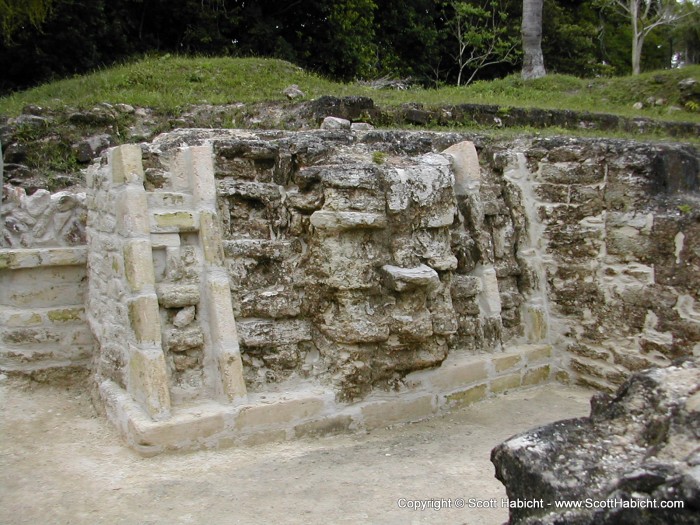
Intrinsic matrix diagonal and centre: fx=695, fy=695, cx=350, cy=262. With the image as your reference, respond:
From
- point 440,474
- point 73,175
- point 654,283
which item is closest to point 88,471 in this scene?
point 440,474

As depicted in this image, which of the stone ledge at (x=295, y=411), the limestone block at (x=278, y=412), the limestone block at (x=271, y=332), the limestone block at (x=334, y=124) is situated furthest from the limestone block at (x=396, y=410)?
the limestone block at (x=334, y=124)

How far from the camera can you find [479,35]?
2070 cm

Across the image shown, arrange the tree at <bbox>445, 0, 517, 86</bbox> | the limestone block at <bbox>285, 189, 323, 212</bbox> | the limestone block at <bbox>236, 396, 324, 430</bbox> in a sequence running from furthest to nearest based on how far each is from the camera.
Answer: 1. the tree at <bbox>445, 0, 517, 86</bbox>
2. the limestone block at <bbox>285, 189, 323, 212</bbox>
3. the limestone block at <bbox>236, 396, 324, 430</bbox>

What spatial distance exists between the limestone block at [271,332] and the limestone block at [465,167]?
5.29ft

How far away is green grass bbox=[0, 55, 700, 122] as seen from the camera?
8164mm

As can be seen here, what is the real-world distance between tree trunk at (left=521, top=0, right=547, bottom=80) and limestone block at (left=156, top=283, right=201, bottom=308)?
467 inches

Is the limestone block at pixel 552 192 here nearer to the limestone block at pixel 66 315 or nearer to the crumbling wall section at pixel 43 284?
the crumbling wall section at pixel 43 284

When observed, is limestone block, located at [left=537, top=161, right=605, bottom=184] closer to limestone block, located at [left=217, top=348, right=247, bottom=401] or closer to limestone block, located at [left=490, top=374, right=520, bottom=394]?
limestone block, located at [left=490, top=374, right=520, bottom=394]

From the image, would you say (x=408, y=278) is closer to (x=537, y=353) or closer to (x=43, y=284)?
(x=537, y=353)

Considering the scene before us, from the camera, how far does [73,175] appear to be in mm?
6492

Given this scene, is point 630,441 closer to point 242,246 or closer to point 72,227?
point 242,246

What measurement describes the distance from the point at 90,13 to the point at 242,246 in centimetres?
Answer: 1243

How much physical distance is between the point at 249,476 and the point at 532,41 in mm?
13355

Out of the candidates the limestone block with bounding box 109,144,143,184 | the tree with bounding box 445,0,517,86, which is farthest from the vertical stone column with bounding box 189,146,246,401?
the tree with bounding box 445,0,517,86
